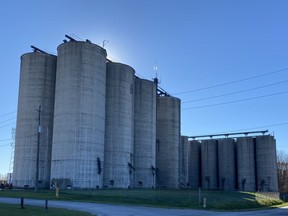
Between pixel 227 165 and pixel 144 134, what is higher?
pixel 144 134

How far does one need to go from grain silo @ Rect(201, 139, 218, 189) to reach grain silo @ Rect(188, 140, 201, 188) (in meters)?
2.88

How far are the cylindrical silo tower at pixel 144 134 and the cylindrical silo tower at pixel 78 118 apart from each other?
13.9 m

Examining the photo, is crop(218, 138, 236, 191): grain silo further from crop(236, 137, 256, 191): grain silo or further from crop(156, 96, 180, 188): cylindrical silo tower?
crop(156, 96, 180, 188): cylindrical silo tower

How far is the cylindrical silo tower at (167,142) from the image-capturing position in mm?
82188

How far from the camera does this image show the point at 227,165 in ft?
325

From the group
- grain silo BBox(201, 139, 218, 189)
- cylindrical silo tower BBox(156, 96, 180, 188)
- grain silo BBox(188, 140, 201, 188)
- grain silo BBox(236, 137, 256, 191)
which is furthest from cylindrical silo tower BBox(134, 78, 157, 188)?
grain silo BBox(188, 140, 201, 188)

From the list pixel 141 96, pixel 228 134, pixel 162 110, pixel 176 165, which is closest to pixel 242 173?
pixel 228 134

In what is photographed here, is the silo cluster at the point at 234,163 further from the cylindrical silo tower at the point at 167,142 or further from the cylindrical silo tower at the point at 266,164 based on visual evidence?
the cylindrical silo tower at the point at 167,142

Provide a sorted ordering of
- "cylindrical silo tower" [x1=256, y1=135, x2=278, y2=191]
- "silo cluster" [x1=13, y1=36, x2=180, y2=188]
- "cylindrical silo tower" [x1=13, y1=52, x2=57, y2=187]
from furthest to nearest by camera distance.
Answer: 1. "cylindrical silo tower" [x1=256, y1=135, x2=278, y2=191]
2. "cylindrical silo tower" [x1=13, y1=52, x2=57, y2=187]
3. "silo cluster" [x1=13, y1=36, x2=180, y2=188]

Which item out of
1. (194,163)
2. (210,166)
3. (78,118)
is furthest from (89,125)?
(194,163)

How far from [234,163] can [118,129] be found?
4490cm

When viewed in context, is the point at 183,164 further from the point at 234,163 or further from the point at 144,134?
the point at 144,134

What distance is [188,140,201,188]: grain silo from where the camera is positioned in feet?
353

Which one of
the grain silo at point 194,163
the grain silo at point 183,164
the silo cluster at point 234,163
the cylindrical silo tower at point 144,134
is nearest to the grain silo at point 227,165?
the silo cluster at point 234,163
